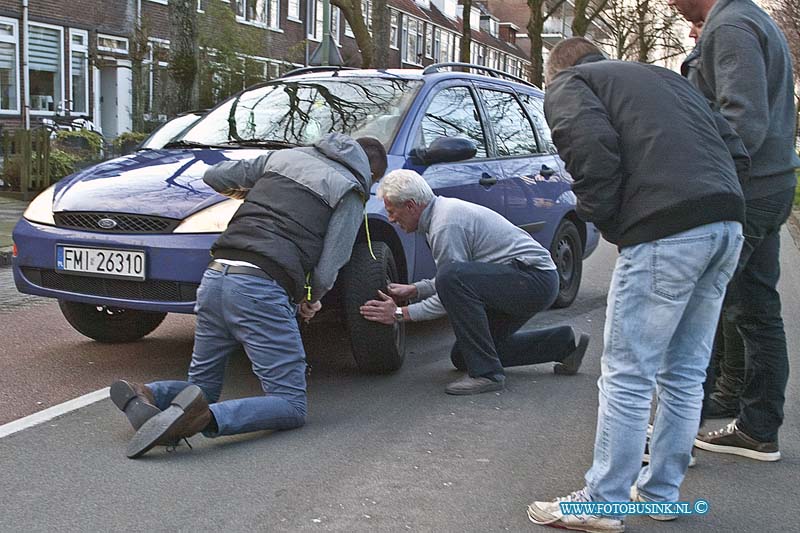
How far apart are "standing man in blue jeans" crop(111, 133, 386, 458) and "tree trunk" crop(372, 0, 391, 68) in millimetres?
18447

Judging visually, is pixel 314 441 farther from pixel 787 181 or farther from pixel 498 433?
pixel 787 181

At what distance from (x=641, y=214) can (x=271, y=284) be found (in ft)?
5.94

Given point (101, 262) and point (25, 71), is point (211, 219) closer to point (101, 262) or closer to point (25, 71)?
point (101, 262)

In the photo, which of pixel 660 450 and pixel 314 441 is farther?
pixel 314 441

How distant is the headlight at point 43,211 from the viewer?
5531mm

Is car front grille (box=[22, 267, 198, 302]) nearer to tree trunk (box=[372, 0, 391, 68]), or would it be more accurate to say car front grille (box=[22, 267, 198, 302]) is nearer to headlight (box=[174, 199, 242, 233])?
headlight (box=[174, 199, 242, 233])

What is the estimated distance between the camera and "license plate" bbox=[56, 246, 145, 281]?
5172 millimetres

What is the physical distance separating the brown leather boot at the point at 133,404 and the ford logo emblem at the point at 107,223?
1206 mm

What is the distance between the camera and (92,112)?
27.7 m

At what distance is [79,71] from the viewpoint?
27.2 m

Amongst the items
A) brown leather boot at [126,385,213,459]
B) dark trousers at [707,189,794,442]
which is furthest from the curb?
brown leather boot at [126,385,213,459]

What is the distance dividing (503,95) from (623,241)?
15.2 ft

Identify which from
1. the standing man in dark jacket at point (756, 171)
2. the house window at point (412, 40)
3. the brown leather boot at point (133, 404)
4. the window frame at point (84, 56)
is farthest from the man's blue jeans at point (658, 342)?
the house window at point (412, 40)

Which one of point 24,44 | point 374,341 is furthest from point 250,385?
point 24,44
